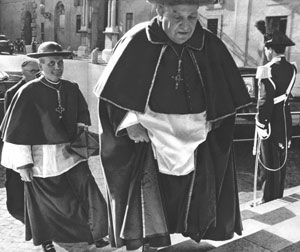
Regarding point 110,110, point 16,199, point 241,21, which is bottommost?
point 16,199

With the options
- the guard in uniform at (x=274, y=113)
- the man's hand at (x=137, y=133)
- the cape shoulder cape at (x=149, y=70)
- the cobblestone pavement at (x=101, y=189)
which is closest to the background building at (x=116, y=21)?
the cobblestone pavement at (x=101, y=189)

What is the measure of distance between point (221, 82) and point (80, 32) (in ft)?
115

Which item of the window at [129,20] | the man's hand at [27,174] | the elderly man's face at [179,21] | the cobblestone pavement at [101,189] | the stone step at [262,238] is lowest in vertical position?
the cobblestone pavement at [101,189]

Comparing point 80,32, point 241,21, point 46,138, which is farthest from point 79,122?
point 80,32

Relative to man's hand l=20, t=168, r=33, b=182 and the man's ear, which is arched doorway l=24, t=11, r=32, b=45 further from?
the man's ear

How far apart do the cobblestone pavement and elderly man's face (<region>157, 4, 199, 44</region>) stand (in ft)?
6.25

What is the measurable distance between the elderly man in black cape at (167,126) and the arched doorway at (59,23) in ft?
128

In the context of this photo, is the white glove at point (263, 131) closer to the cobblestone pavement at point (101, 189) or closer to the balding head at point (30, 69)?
the cobblestone pavement at point (101, 189)

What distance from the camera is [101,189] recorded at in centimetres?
582

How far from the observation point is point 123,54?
292cm

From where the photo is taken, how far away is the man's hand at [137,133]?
2914mm

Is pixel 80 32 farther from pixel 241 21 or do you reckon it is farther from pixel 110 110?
pixel 110 110

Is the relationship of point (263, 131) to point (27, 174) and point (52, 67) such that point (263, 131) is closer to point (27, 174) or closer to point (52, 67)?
point (52, 67)

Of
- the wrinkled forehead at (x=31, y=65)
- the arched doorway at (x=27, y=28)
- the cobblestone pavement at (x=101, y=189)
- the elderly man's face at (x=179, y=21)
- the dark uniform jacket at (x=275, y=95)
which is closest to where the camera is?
the elderly man's face at (x=179, y=21)
